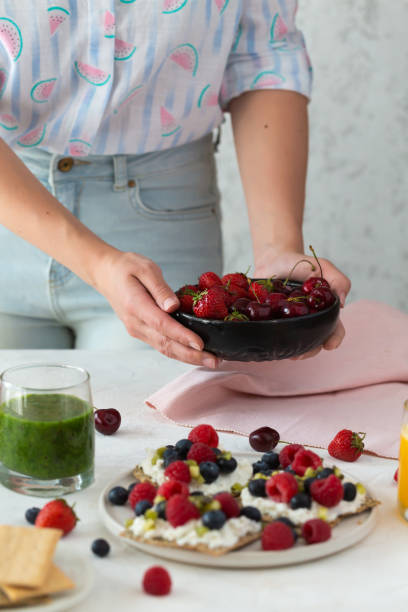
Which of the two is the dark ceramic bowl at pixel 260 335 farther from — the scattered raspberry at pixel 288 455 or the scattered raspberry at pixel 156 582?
the scattered raspberry at pixel 156 582

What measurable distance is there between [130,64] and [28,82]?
7.8 inches

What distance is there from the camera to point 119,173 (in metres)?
1.71

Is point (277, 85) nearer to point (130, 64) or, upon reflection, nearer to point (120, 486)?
point (130, 64)

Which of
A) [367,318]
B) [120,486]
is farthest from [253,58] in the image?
[120,486]

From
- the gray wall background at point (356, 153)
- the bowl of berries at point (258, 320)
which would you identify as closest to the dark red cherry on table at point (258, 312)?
the bowl of berries at point (258, 320)

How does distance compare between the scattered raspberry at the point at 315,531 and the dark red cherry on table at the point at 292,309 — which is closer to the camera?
the scattered raspberry at the point at 315,531

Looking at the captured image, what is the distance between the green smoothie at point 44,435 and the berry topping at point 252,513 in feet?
0.80

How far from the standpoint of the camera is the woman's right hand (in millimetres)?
1209

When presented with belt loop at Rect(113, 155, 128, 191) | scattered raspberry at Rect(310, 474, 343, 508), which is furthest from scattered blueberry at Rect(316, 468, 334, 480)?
belt loop at Rect(113, 155, 128, 191)

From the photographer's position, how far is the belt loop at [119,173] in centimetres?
170

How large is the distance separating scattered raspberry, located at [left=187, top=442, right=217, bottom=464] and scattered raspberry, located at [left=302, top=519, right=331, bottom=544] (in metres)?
0.17

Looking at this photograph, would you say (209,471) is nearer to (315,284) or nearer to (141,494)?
(141,494)

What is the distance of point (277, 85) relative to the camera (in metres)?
1.74

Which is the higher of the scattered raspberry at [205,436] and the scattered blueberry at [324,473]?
the scattered blueberry at [324,473]
